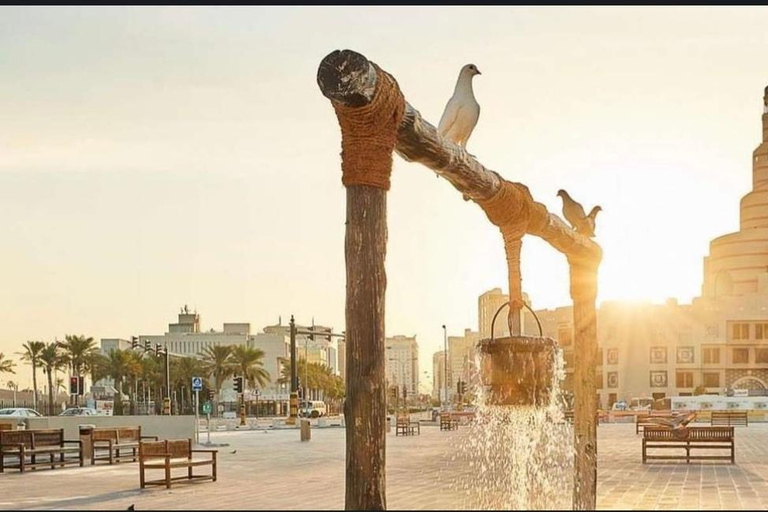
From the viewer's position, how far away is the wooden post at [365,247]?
5340 mm

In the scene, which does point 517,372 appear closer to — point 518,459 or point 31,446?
point 518,459

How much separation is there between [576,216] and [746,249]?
108 m

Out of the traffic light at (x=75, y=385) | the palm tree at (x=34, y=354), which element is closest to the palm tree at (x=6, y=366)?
the palm tree at (x=34, y=354)

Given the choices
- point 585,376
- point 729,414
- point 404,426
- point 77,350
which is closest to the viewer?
point 585,376

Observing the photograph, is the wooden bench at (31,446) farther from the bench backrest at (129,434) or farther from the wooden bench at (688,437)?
the wooden bench at (688,437)

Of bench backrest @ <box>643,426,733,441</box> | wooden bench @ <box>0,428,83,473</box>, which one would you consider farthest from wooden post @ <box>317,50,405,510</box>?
bench backrest @ <box>643,426,733,441</box>

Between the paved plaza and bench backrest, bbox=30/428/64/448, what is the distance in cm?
83

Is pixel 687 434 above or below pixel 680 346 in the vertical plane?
above

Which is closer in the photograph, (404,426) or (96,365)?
(404,426)

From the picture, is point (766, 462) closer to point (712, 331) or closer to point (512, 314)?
point (512, 314)

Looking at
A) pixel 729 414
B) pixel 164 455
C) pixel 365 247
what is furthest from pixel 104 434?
pixel 729 414

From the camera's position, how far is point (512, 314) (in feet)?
24.0

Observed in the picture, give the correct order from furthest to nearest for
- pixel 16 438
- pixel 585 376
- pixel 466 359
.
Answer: pixel 16 438
pixel 466 359
pixel 585 376

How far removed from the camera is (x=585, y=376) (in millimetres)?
10648
